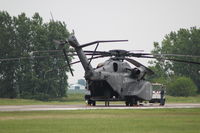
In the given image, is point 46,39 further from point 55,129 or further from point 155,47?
point 55,129

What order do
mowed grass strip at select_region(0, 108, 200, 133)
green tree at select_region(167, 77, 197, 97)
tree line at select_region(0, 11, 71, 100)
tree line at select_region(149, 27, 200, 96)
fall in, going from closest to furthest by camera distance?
mowed grass strip at select_region(0, 108, 200, 133)
tree line at select_region(0, 11, 71, 100)
green tree at select_region(167, 77, 197, 97)
tree line at select_region(149, 27, 200, 96)

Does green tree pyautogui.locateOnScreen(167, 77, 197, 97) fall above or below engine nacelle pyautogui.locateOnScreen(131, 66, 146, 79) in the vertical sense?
above

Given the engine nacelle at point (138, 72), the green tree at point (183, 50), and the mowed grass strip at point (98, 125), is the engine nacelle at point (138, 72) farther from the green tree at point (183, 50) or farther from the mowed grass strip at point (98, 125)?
the green tree at point (183, 50)

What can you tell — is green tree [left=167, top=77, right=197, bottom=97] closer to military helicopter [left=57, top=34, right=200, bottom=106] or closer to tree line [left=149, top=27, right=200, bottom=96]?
tree line [left=149, top=27, right=200, bottom=96]

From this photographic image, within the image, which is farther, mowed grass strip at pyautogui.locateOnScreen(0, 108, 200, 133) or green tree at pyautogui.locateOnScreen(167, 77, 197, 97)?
green tree at pyautogui.locateOnScreen(167, 77, 197, 97)

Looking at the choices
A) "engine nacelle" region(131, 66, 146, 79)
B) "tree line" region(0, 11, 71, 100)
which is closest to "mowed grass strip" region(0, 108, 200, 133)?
"engine nacelle" region(131, 66, 146, 79)

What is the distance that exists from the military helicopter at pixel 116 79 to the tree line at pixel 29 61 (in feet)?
158

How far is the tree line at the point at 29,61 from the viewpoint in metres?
107

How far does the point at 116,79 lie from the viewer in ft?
182

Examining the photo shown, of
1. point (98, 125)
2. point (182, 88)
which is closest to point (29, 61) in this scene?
A: point (182, 88)

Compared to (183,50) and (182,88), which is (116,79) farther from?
(183,50)

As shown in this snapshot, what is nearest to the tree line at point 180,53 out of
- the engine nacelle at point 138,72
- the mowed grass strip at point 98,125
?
the engine nacelle at point 138,72

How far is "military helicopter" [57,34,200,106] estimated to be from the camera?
53.3 meters

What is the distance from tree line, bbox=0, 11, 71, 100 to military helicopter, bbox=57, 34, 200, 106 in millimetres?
48241
